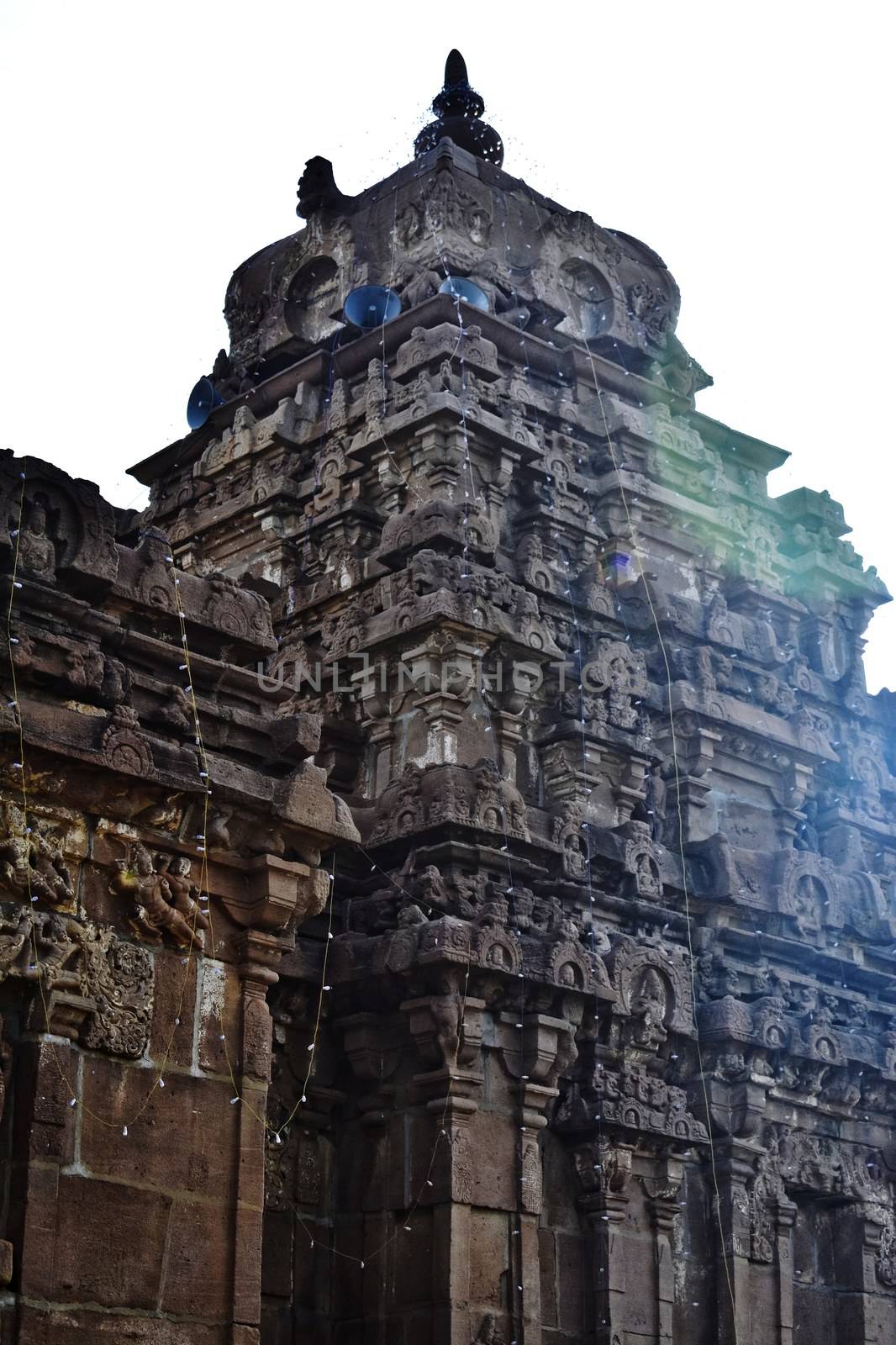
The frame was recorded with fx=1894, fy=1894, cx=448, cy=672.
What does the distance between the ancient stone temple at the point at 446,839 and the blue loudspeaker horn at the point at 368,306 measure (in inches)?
2.7

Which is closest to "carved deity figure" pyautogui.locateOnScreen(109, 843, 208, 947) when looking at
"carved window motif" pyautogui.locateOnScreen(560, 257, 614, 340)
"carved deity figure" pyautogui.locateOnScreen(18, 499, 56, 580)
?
"carved deity figure" pyautogui.locateOnScreen(18, 499, 56, 580)

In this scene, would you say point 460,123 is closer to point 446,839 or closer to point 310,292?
point 310,292

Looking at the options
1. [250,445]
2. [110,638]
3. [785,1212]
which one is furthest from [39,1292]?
[250,445]

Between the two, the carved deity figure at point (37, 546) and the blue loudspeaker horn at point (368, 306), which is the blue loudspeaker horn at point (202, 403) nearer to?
the blue loudspeaker horn at point (368, 306)

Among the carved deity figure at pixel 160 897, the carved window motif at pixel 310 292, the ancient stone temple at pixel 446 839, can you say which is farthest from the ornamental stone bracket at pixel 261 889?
the carved window motif at pixel 310 292

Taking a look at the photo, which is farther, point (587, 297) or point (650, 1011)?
point (587, 297)

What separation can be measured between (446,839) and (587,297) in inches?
304

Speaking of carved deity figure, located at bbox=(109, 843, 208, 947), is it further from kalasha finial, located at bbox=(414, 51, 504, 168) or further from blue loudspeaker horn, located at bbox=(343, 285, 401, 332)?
kalasha finial, located at bbox=(414, 51, 504, 168)

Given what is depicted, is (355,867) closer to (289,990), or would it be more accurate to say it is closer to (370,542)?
(289,990)

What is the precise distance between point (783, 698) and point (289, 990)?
7.33 metres

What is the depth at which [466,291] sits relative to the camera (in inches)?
709

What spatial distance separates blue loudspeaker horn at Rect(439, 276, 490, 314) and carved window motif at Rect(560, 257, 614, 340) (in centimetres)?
163

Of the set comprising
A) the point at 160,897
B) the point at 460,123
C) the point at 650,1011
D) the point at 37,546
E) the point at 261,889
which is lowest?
the point at 160,897

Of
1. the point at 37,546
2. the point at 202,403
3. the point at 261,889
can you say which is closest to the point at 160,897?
the point at 261,889
